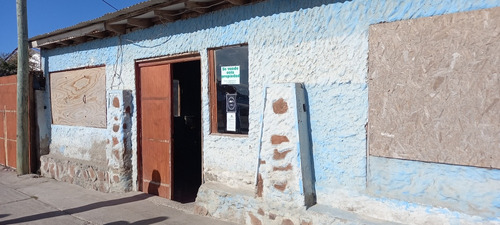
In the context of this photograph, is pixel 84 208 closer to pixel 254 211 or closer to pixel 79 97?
pixel 79 97

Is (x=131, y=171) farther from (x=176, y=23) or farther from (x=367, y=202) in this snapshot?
(x=367, y=202)

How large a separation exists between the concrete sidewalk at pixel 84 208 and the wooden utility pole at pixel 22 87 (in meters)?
1.18

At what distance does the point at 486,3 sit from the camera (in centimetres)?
314

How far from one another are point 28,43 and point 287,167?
24.1ft

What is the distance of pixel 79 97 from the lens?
7.86 m

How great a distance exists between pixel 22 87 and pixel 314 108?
6992mm

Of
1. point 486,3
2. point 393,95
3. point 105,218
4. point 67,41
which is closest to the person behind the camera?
point 486,3

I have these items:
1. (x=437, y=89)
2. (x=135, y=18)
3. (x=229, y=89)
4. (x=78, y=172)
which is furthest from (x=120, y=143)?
(x=437, y=89)

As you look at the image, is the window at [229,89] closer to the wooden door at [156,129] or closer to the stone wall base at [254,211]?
the stone wall base at [254,211]

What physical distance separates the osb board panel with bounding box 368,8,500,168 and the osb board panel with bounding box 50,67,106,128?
5.34m

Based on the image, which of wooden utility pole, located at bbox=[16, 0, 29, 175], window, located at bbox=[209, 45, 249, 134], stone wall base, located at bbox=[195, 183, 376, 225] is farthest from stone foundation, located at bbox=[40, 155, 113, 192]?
window, located at bbox=[209, 45, 249, 134]

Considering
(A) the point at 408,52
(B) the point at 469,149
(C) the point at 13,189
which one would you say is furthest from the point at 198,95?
(B) the point at 469,149

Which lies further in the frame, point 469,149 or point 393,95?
point 393,95

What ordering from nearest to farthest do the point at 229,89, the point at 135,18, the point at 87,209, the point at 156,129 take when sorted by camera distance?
1. the point at 229,89
2. the point at 87,209
3. the point at 135,18
4. the point at 156,129
